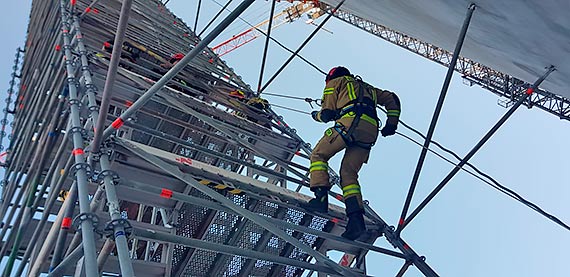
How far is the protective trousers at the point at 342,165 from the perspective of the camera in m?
4.44

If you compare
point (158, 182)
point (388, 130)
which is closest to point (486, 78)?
point (388, 130)

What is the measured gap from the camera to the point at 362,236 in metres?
4.52

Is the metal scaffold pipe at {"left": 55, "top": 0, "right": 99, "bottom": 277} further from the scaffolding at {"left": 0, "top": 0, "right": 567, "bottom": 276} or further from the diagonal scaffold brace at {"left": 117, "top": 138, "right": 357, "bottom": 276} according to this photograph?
the diagonal scaffold brace at {"left": 117, "top": 138, "right": 357, "bottom": 276}

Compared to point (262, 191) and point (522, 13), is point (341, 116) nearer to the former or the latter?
point (262, 191)

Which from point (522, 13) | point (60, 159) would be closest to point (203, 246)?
point (60, 159)

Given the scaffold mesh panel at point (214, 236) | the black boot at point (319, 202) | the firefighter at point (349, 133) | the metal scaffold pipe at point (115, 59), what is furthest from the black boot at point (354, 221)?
the metal scaffold pipe at point (115, 59)

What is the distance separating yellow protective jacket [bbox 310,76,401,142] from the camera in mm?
4766

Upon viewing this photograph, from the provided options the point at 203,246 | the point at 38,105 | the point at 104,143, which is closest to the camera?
the point at 203,246

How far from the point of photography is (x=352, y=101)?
4852mm

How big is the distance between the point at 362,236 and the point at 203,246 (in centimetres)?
174

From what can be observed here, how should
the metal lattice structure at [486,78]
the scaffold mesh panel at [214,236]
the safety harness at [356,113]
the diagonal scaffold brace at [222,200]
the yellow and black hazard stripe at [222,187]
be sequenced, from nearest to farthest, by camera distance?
the diagonal scaffold brace at [222,200] → the yellow and black hazard stripe at [222,187] → the scaffold mesh panel at [214,236] → the safety harness at [356,113] → the metal lattice structure at [486,78]

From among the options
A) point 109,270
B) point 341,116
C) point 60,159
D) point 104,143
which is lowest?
point 109,270

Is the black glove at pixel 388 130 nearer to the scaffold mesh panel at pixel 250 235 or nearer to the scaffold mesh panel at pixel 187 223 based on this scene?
the scaffold mesh panel at pixel 250 235

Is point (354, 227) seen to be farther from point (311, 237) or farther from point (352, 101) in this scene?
point (352, 101)
